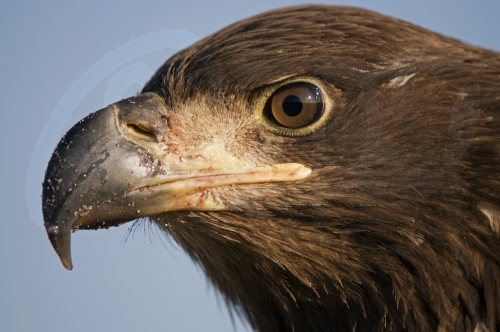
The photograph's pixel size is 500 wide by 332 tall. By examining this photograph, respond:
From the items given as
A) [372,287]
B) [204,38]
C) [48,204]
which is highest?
[204,38]

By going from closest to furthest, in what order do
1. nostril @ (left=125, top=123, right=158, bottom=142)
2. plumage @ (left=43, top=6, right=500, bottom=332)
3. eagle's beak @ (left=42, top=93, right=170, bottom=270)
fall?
1. eagle's beak @ (left=42, top=93, right=170, bottom=270)
2. plumage @ (left=43, top=6, right=500, bottom=332)
3. nostril @ (left=125, top=123, right=158, bottom=142)

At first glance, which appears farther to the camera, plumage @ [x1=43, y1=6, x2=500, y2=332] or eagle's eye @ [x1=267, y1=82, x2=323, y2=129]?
eagle's eye @ [x1=267, y1=82, x2=323, y2=129]

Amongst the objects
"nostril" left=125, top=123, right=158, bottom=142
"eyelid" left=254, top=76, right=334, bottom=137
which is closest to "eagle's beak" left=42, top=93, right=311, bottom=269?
"nostril" left=125, top=123, right=158, bottom=142

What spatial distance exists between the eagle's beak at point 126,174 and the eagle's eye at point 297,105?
242mm

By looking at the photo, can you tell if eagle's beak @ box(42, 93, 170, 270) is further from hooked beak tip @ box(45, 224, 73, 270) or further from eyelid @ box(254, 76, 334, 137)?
eyelid @ box(254, 76, 334, 137)

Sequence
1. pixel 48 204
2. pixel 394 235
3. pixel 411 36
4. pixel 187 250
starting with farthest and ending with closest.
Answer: pixel 187 250 < pixel 411 36 < pixel 394 235 < pixel 48 204

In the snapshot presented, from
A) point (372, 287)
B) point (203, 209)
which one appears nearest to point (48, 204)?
point (203, 209)

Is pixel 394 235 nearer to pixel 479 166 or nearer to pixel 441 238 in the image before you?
pixel 441 238

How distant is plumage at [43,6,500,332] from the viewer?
394cm

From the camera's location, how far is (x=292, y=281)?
4.36 meters

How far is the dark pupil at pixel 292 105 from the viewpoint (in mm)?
4047

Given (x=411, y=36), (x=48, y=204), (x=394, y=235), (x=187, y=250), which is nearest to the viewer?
(x=48, y=204)

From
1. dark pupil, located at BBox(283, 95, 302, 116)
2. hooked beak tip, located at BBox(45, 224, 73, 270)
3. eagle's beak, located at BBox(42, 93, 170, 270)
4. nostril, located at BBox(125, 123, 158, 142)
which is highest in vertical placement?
dark pupil, located at BBox(283, 95, 302, 116)

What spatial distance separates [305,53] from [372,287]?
51.2 inches
